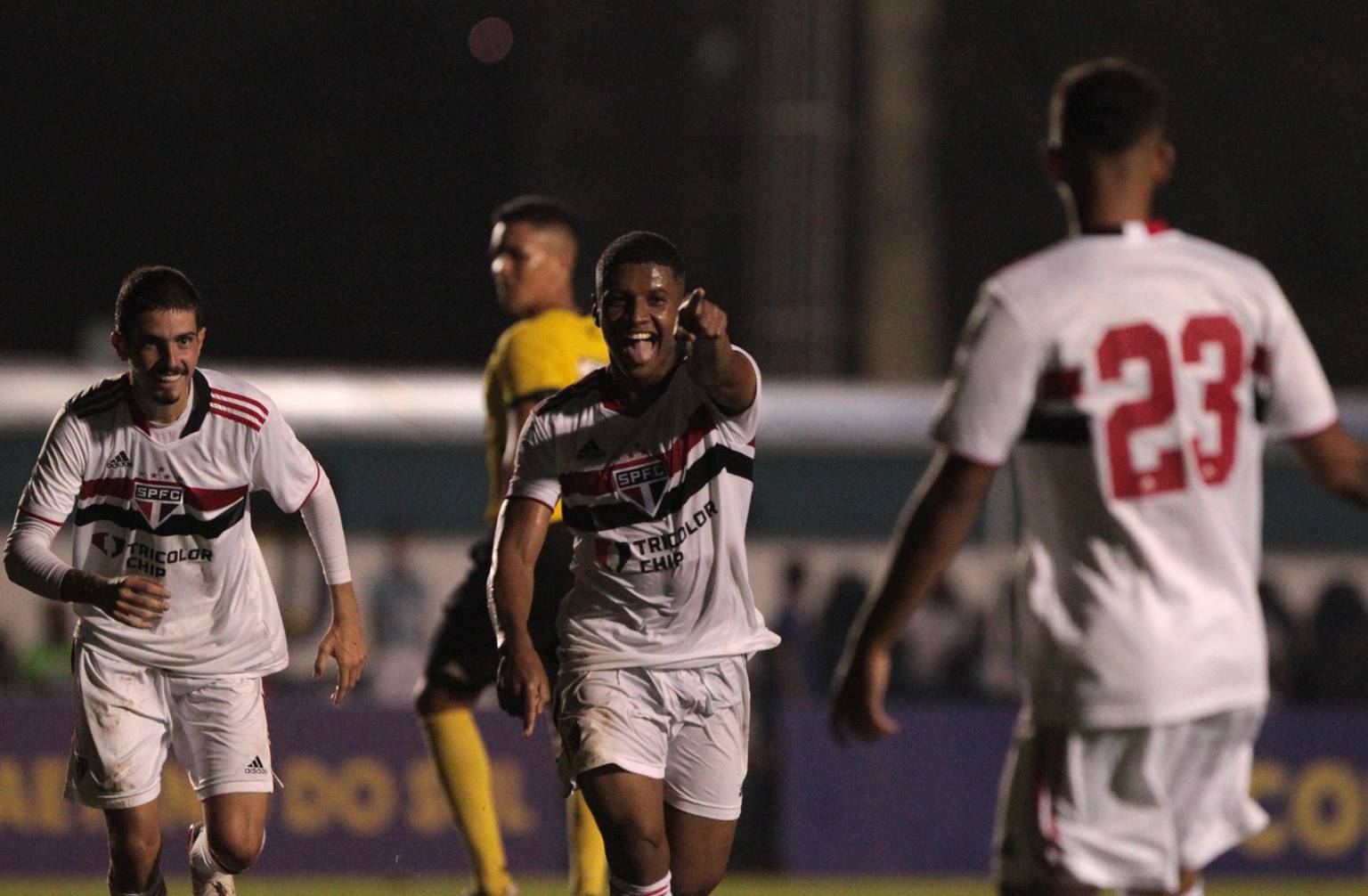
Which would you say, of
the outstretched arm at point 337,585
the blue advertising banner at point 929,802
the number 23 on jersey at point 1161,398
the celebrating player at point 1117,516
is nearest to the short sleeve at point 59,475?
the outstretched arm at point 337,585

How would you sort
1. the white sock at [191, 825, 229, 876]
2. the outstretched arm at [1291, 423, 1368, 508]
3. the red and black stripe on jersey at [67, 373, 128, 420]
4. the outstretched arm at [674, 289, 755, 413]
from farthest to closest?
1. the white sock at [191, 825, 229, 876]
2. the red and black stripe on jersey at [67, 373, 128, 420]
3. the outstretched arm at [674, 289, 755, 413]
4. the outstretched arm at [1291, 423, 1368, 508]

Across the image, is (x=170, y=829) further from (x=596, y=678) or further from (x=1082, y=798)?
(x=1082, y=798)

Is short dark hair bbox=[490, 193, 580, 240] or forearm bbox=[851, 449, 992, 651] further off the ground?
short dark hair bbox=[490, 193, 580, 240]

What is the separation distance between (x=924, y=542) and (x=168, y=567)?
2.99 m

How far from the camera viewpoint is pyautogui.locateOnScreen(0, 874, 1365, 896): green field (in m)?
12.1

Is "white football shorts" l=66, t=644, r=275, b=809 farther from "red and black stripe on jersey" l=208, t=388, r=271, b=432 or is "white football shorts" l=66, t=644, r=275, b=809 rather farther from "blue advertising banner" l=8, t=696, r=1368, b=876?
"blue advertising banner" l=8, t=696, r=1368, b=876

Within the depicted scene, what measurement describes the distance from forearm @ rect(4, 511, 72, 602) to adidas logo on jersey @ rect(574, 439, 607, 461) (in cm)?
140

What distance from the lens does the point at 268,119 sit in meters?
43.9

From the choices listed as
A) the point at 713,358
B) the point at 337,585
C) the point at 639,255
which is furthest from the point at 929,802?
the point at 713,358

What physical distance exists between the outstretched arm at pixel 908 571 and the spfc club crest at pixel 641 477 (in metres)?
1.85

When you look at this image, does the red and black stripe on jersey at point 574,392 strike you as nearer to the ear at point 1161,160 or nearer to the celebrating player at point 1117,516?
the celebrating player at point 1117,516

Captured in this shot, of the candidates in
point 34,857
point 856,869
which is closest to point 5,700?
point 34,857

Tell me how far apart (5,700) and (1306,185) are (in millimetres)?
21138

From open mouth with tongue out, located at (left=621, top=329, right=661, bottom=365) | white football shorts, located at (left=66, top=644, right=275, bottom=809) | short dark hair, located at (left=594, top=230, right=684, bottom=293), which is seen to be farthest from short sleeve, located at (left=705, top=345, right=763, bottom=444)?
white football shorts, located at (left=66, top=644, right=275, bottom=809)
